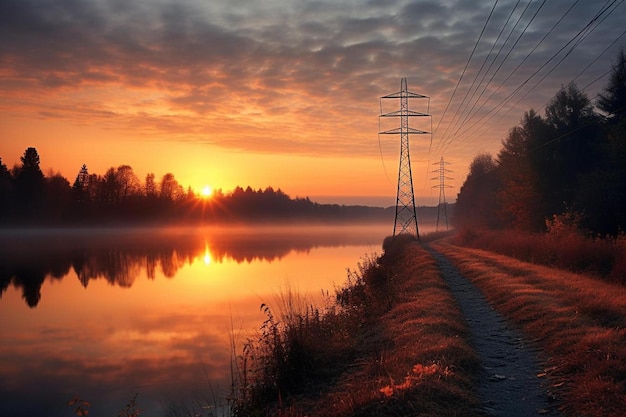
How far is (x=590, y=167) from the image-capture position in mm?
45531

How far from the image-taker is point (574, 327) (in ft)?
34.5

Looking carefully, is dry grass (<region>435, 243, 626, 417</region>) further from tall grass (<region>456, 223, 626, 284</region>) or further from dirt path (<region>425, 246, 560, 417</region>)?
tall grass (<region>456, 223, 626, 284</region>)

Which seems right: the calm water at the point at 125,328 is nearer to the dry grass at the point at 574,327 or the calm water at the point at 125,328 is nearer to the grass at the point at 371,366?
the grass at the point at 371,366

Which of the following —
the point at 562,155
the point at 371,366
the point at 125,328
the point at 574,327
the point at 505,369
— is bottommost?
the point at 125,328

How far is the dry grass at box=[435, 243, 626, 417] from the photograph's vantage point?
22.4 feet

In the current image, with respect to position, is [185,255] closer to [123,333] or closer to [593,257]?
[123,333]

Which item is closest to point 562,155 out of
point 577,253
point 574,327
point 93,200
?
point 577,253

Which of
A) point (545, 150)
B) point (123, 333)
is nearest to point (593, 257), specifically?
point (123, 333)

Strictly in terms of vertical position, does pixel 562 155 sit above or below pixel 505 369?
above

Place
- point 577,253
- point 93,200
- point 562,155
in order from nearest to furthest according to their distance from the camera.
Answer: point 577,253 < point 562,155 < point 93,200

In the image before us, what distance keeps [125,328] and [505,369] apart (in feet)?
53.7

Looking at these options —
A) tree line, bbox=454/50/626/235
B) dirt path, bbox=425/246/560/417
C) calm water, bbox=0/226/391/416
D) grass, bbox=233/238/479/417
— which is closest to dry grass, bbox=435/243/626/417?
dirt path, bbox=425/246/560/417

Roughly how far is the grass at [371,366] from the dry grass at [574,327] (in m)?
1.40

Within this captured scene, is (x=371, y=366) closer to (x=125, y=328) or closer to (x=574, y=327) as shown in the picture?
(x=574, y=327)
